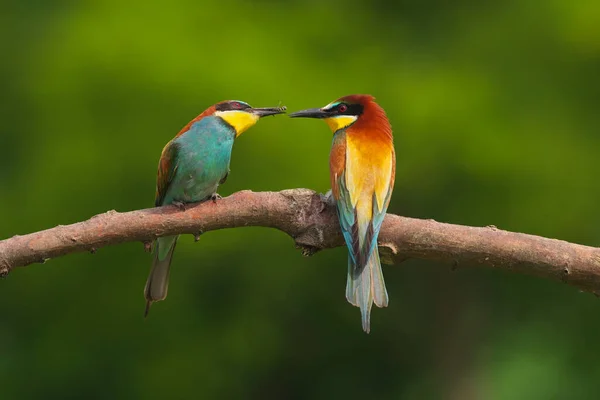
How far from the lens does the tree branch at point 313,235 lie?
9.56 feet

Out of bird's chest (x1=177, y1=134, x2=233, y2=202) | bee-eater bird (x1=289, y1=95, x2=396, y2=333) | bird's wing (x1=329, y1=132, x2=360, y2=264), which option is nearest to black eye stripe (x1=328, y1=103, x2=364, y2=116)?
bee-eater bird (x1=289, y1=95, x2=396, y2=333)

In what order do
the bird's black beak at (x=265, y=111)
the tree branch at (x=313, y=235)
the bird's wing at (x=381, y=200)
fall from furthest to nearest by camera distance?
1. the bird's black beak at (x=265, y=111)
2. the bird's wing at (x=381, y=200)
3. the tree branch at (x=313, y=235)

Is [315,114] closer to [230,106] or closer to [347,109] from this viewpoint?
[347,109]

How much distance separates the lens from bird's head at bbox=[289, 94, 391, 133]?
3807 millimetres

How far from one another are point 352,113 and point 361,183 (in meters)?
0.47

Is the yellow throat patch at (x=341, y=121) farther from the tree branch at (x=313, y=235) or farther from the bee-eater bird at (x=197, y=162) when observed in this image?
the tree branch at (x=313, y=235)

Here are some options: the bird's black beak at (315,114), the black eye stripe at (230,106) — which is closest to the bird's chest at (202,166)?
the black eye stripe at (230,106)

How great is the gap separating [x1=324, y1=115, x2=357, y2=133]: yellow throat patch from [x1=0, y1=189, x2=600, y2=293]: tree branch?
2.20ft

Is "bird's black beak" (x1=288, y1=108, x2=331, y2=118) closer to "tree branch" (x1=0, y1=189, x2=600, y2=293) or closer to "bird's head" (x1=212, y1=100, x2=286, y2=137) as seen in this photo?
"bird's head" (x1=212, y1=100, x2=286, y2=137)

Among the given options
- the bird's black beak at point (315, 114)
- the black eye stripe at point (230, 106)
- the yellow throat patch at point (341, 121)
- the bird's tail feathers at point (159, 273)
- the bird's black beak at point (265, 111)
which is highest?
the black eye stripe at point (230, 106)

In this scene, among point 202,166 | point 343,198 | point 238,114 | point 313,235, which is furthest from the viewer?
point 238,114

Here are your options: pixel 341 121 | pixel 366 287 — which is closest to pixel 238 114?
pixel 341 121

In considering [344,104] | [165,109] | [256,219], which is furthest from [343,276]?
[256,219]

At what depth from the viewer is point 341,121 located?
3895mm
